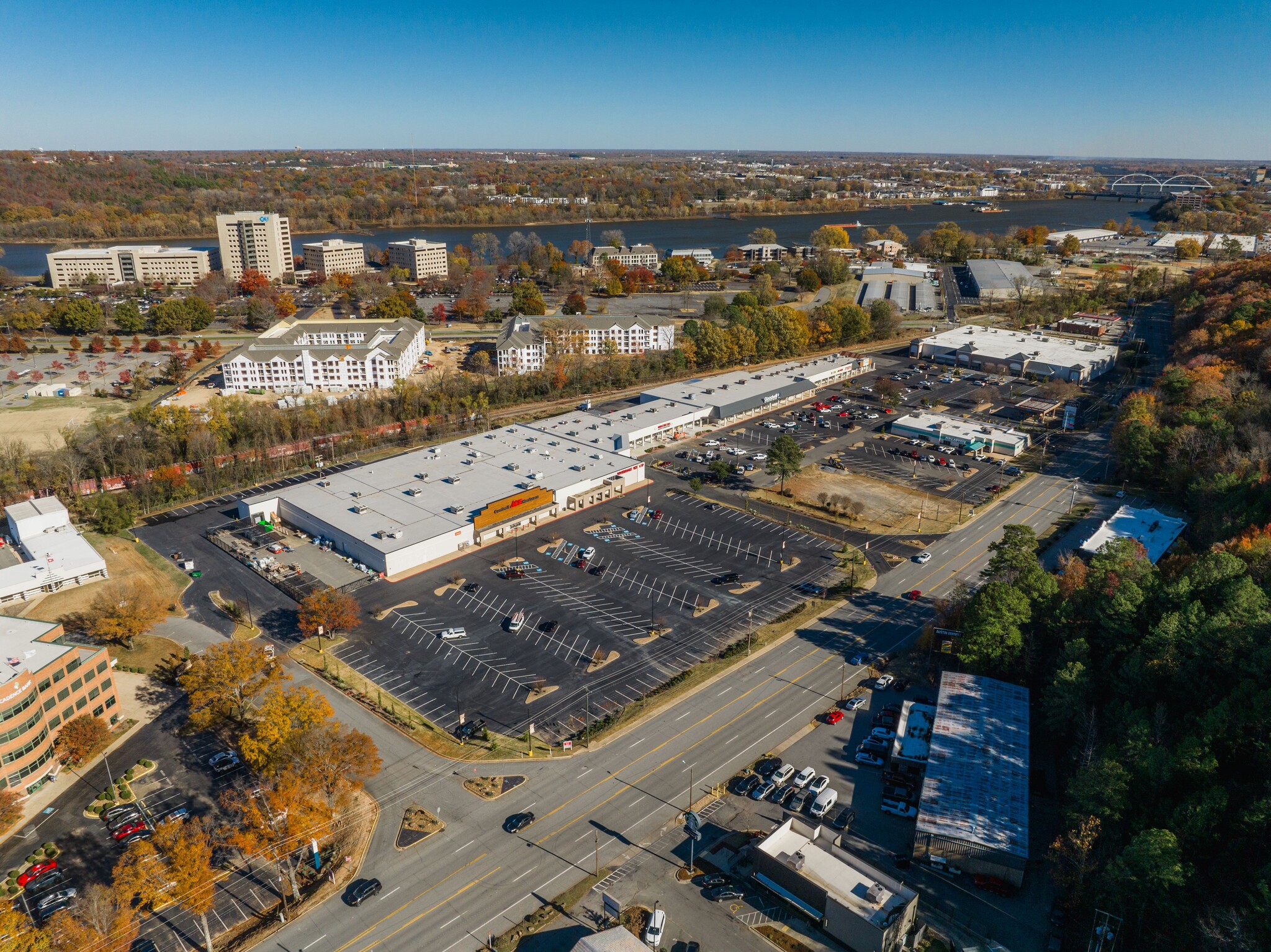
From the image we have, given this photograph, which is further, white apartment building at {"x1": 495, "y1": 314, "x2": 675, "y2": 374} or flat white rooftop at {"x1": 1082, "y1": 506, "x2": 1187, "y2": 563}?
white apartment building at {"x1": 495, "y1": 314, "x2": 675, "y2": 374}

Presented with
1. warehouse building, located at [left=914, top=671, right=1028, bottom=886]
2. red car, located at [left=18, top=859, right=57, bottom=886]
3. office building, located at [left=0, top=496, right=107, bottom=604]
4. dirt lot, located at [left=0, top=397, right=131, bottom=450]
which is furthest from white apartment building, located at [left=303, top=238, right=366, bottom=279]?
warehouse building, located at [left=914, top=671, right=1028, bottom=886]

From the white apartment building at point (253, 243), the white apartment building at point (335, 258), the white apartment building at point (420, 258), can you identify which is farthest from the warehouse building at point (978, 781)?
the white apartment building at point (253, 243)

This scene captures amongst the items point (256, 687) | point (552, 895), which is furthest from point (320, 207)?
point (552, 895)

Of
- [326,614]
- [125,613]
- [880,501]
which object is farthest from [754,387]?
[125,613]

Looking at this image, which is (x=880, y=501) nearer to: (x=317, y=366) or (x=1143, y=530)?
(x=1143, y=530)

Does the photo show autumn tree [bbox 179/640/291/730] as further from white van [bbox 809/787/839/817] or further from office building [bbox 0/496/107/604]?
white van [bbox 809/787/839/817]

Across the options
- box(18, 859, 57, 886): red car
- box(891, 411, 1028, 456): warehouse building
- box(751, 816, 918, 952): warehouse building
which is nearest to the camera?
box(751, 816, 918, 952): warehouse building

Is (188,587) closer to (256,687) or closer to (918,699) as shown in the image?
(256,687)
